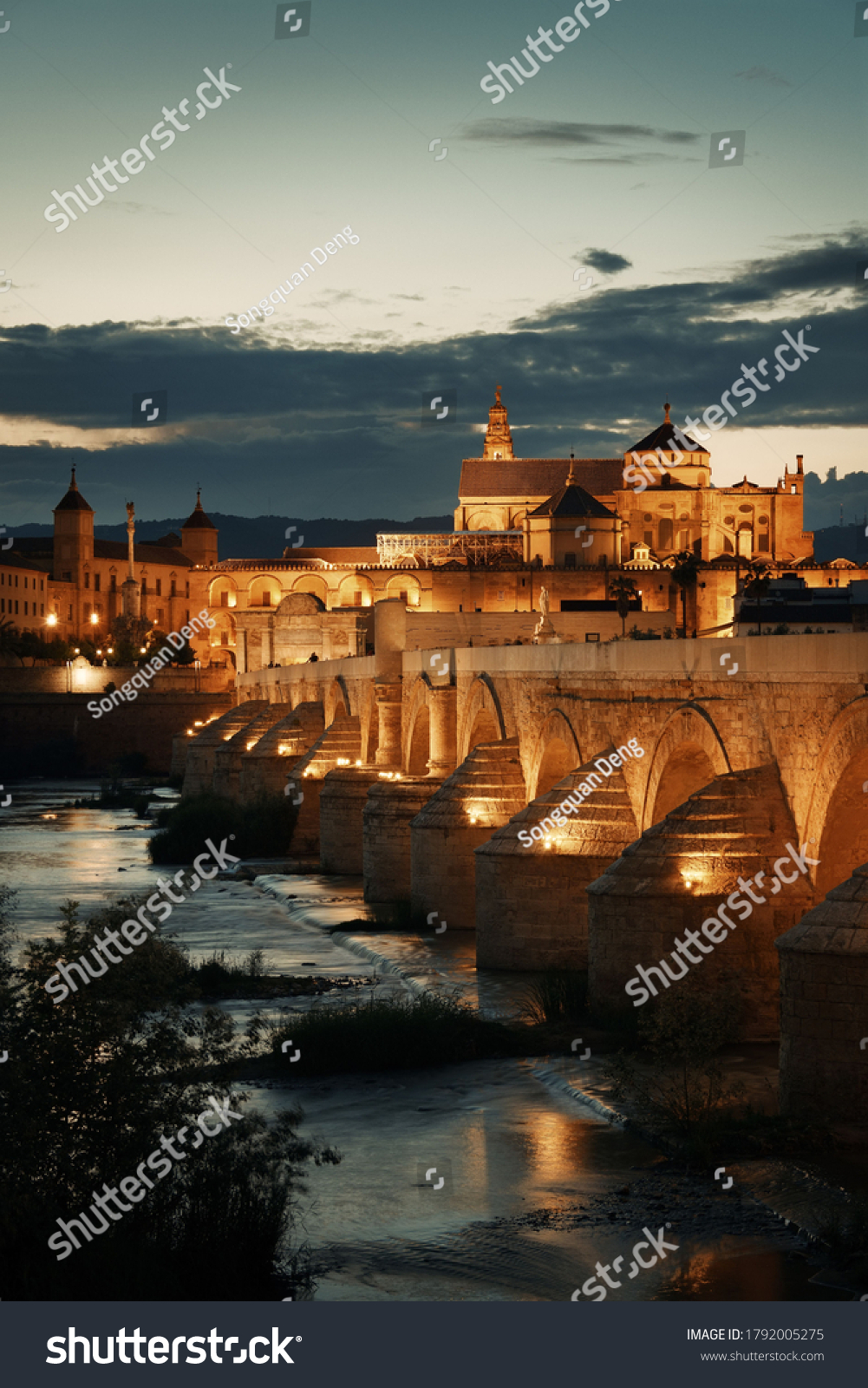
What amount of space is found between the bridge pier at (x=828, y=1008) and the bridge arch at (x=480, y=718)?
13.2m

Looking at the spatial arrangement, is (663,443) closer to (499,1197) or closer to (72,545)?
(72,545)

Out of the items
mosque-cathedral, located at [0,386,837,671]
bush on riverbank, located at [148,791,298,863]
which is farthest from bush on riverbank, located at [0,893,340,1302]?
mosque-cathedral, located at [0,386,837,671]

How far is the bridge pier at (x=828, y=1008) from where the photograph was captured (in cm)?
1162

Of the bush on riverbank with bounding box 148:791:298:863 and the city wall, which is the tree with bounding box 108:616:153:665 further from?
the bush on riverbank with bounding box 148:791:298:863

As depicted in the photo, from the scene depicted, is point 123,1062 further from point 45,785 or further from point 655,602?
A: point 655,602

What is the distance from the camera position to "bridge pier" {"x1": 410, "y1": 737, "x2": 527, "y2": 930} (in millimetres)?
23328

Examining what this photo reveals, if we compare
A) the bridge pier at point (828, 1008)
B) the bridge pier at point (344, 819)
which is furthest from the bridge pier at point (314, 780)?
the bridge pier at point (828, 1008)

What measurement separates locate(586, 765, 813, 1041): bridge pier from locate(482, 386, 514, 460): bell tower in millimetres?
90638

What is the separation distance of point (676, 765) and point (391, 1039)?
4.81 m

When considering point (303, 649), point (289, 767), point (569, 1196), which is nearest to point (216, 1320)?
point (569, 1196)

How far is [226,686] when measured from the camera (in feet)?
271

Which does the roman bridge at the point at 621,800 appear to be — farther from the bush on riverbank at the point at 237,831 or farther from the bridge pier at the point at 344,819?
the bush on riverbank at the point at 237,831

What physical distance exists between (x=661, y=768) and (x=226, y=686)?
66.1m

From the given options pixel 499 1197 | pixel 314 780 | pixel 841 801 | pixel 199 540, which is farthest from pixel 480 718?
pixel 199 540
